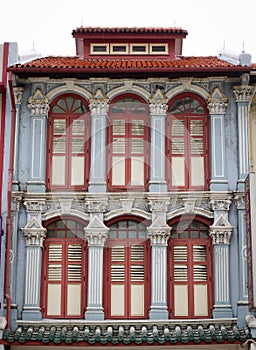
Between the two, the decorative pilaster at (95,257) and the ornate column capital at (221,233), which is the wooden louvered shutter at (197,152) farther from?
the decorative pilaster at (95,257)

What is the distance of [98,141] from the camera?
2031cm

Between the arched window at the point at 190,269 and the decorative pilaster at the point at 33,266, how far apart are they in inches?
126

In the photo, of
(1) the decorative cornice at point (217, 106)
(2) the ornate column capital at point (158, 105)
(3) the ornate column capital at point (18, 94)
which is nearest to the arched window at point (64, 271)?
(3) the ornate column capital at point (18, 94)

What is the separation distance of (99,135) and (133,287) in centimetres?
391

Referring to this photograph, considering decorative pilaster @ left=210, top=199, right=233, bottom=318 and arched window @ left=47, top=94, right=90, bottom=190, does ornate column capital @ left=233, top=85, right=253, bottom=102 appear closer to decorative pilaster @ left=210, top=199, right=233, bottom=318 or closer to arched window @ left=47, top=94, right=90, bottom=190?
decorative pilaster @ left=210, top=199, right=233, bottom=318

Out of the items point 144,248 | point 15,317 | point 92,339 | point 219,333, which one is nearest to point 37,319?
point 15,317

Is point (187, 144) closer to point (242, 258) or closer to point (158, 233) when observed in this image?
point (158, 233)

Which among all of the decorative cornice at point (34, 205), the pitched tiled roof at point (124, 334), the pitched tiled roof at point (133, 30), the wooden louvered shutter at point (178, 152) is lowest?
the pitched tiled roof at point (124, 334)

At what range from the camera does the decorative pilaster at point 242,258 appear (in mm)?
19203

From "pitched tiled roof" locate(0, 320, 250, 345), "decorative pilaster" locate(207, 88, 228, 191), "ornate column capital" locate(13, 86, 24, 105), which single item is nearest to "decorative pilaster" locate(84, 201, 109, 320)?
"pitched tiled roof" locate(0, 320, 250, 345)

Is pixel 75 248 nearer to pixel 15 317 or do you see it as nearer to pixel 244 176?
pixel 15 317

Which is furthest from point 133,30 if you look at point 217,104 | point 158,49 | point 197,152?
point 197,152

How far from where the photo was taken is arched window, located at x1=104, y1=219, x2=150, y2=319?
64.3 ft

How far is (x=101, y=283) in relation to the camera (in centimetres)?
1948
